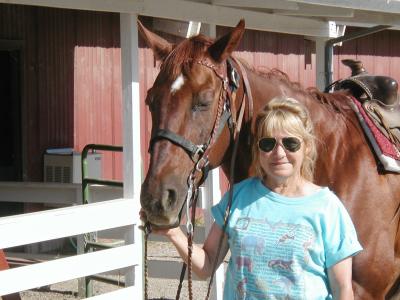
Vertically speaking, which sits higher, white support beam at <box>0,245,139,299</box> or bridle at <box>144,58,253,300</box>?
bridle at <box>144,58,253,300</box>

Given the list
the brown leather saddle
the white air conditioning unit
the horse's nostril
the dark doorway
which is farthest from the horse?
the dark doorway

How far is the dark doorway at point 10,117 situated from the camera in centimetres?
867

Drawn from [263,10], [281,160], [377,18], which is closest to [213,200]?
[263,10]

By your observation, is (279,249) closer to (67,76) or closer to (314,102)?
(314,102)

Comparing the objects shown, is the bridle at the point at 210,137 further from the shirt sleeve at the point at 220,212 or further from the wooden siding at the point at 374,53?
the wooden siding at the point at 374,53

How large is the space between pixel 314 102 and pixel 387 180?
52 centimetres

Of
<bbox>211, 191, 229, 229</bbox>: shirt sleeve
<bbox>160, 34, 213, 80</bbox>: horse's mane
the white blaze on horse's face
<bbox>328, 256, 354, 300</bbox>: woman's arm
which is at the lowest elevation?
<bbox>328, 256, 354, 300</bbox>: woman's arm

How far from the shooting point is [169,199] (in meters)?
2.79

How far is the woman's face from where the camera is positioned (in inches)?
102

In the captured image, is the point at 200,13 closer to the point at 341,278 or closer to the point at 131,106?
the point at 131,106

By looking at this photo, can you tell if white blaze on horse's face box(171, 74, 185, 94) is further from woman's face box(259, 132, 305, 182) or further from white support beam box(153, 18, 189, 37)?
white support beam box(153, 18, 189, 37)

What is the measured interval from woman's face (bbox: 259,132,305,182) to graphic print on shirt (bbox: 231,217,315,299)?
0.56 ft

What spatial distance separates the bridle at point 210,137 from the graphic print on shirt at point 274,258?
0.71ft

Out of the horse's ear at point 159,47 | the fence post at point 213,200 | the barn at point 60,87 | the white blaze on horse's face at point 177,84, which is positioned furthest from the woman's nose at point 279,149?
the barn at point 60,87
